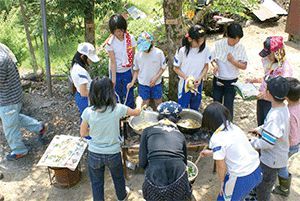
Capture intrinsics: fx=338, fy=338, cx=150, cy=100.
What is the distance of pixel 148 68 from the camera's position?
17.7 feet

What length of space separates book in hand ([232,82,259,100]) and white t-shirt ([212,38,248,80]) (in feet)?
0.57

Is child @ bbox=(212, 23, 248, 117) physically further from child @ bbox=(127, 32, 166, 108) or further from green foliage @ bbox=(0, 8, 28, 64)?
green foliage @ bbox=(0, 8, 28, 64)

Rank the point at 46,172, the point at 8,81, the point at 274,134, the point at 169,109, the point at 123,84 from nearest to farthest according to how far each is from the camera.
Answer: the point at 274,134, the point at 169,109, the point at 8,81, the point at 46,172, the point at 123,84

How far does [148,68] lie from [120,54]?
0.52 metres

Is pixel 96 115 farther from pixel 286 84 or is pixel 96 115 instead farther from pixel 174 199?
pixel 286 84

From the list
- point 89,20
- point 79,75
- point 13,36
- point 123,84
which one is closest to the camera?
point 79,75

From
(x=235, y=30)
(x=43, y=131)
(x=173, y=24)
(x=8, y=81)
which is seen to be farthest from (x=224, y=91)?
(x=8, y=81)

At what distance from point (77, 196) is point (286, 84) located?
311cm

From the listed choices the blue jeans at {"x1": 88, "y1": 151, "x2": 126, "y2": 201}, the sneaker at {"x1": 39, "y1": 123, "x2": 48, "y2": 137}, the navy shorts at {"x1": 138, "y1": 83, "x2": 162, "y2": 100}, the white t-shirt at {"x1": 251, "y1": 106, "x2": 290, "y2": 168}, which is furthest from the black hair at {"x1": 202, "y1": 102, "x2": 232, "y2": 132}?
the sneaker at {"x1": 39, "y1": 123, "x2": 48, "y2": 137}

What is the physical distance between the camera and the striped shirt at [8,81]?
4879 millimetres

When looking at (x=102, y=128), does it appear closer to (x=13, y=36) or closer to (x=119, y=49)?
(x=119, y=49)

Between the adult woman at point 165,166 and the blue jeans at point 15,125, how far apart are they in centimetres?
265

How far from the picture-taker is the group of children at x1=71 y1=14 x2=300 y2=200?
3.70 m

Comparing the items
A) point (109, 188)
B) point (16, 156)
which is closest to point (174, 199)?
point (109, 188)
